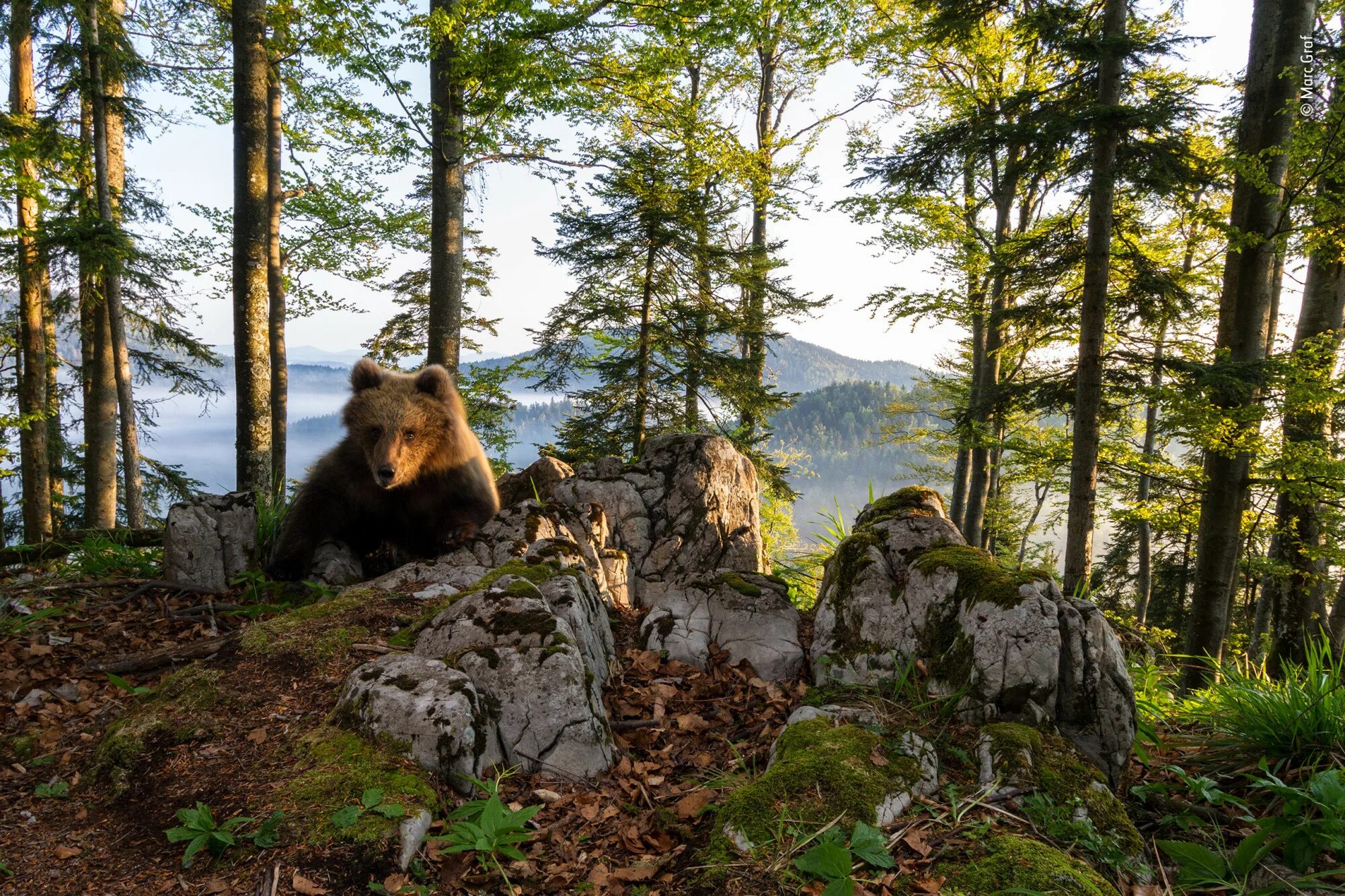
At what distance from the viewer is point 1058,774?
308cm

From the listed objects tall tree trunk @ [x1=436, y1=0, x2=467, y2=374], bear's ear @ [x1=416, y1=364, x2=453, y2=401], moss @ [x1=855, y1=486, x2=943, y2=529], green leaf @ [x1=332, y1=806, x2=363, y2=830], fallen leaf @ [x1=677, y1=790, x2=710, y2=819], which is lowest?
fallen leaf @ [x1=677, y1=790, x2=710, y2=819]

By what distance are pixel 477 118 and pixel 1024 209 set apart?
13600 mm

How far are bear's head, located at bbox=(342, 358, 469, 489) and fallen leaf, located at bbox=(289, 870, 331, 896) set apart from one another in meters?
3.05

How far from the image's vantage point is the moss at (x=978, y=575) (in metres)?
3.69

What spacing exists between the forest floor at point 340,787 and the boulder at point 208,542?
0.83 m

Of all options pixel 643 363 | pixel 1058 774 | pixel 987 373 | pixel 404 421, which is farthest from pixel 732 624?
pixel 987 373

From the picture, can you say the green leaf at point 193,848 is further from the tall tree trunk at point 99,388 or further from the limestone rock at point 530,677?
the tall tree trunk at point 99,388

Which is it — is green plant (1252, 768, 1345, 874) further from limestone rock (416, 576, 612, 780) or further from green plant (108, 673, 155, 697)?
green plant (108, 673, 155, 697)

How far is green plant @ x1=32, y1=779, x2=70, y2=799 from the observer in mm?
2922

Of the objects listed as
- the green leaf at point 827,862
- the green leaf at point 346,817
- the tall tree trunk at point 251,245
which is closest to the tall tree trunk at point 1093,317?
the green leaf at point 827,862

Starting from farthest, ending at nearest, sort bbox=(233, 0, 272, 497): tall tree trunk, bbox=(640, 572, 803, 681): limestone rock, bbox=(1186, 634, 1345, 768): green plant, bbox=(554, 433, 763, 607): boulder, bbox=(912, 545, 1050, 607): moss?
bbox=(233, 0, 272, 497): tall tree trunk < bbox=(554, 433, 763, 607): boulder < bbox=(640, 572, 803, 681): limestone rock < bbox=(912, 545, 1050, 607): moss < bbox=(1186, 634, 1345, 768): green plant

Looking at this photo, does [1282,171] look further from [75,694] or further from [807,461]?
[807,461]

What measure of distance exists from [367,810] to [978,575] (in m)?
3.35

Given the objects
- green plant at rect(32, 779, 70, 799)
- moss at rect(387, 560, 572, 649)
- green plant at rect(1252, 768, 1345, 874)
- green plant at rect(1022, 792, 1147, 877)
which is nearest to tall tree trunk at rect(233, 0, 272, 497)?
moss at rect(387, 560, 572, 649)
